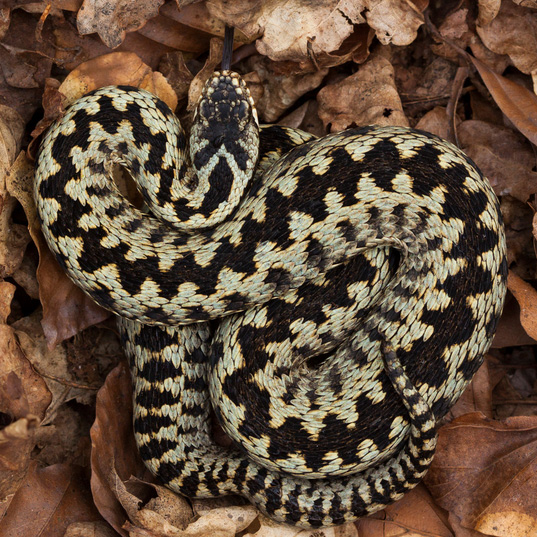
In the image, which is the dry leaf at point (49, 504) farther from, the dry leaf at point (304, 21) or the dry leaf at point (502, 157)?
the dry leaf at point (502, 157)

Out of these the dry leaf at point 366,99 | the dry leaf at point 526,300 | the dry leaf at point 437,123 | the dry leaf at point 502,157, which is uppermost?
the dry leaf at point 366,99

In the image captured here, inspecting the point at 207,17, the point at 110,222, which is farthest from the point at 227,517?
the point at 207,17

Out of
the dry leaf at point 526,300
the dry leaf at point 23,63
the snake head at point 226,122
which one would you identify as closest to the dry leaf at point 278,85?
the snake head at point 226,122

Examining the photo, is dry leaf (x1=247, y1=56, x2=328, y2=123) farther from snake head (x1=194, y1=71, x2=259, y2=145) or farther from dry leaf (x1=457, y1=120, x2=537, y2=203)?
dry leaf (x1=457, y1=120, x2=537, y2=203)

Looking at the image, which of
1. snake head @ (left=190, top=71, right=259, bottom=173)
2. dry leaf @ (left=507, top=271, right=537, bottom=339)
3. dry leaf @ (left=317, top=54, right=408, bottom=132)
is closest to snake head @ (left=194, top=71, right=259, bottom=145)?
snake head @ (left=190, top=71, right=259, bottom=173)

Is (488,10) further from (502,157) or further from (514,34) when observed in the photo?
(502,157)

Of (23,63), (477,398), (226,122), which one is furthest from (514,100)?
(23,63)

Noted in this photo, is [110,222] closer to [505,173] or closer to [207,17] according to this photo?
[207,17]
